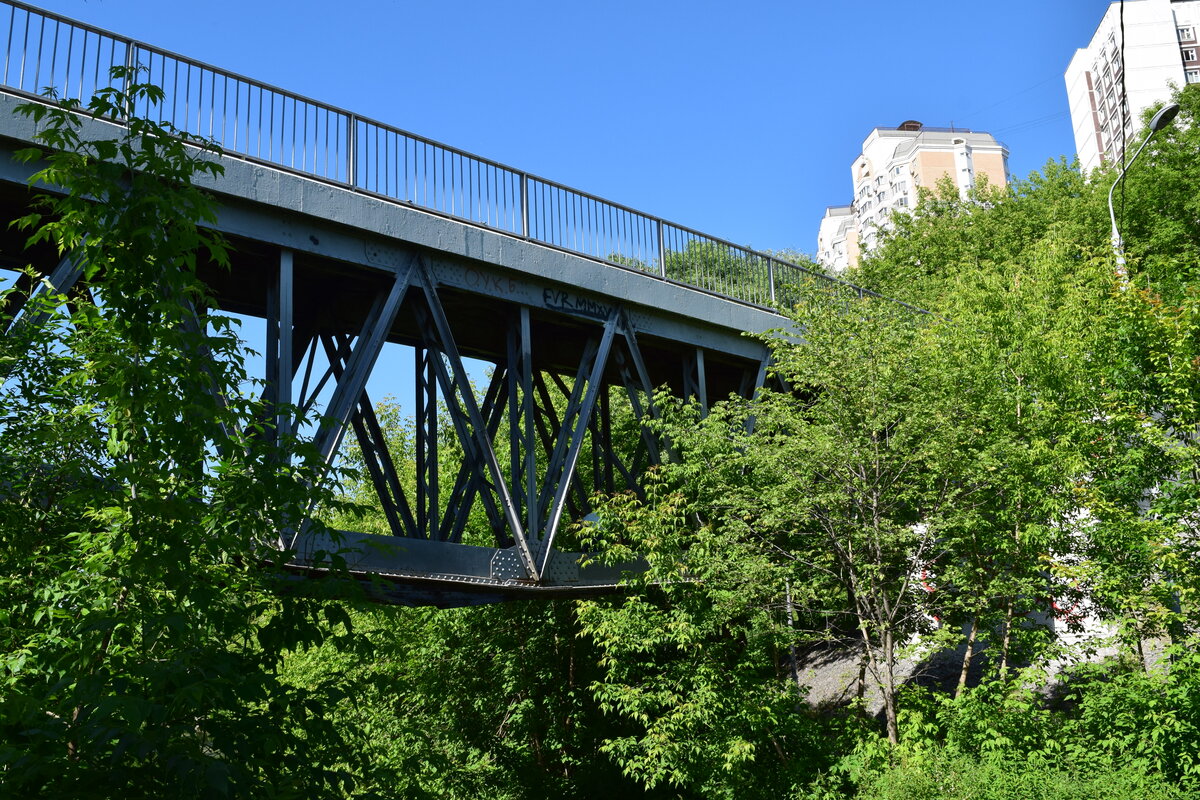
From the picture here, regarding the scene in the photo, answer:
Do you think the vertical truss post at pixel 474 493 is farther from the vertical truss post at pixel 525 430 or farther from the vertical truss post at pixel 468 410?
the vertical truss post at pixel 525 430

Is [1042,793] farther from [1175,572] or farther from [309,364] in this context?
[309,364]

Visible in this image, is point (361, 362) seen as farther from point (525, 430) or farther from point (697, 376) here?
point (697, 376)

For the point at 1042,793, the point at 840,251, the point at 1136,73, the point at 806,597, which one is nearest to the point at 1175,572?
the point at 1042,793

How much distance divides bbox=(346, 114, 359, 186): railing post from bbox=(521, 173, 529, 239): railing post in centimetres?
251

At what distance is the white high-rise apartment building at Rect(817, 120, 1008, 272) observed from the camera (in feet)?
379

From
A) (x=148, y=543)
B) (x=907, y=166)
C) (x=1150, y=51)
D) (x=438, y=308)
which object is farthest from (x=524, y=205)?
(x=907, y=166)

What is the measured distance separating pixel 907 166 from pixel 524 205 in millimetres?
112136

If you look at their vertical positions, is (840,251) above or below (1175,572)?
above

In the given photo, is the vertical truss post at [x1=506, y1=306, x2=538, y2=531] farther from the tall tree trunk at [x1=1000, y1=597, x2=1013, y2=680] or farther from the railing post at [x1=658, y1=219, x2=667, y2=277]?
the tall tree trunk at [x1=1000, y1=597, x2=1013, y2=680]

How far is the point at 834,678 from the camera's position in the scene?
24094mm

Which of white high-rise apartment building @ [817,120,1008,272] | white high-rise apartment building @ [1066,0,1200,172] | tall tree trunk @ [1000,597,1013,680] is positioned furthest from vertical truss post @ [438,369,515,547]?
white high-rise apartment building @ [817,120,1008,272]

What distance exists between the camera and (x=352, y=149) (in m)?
12.7

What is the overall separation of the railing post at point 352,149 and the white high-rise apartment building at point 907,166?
100485 mm

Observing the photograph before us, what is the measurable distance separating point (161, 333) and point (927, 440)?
41.1 feet
